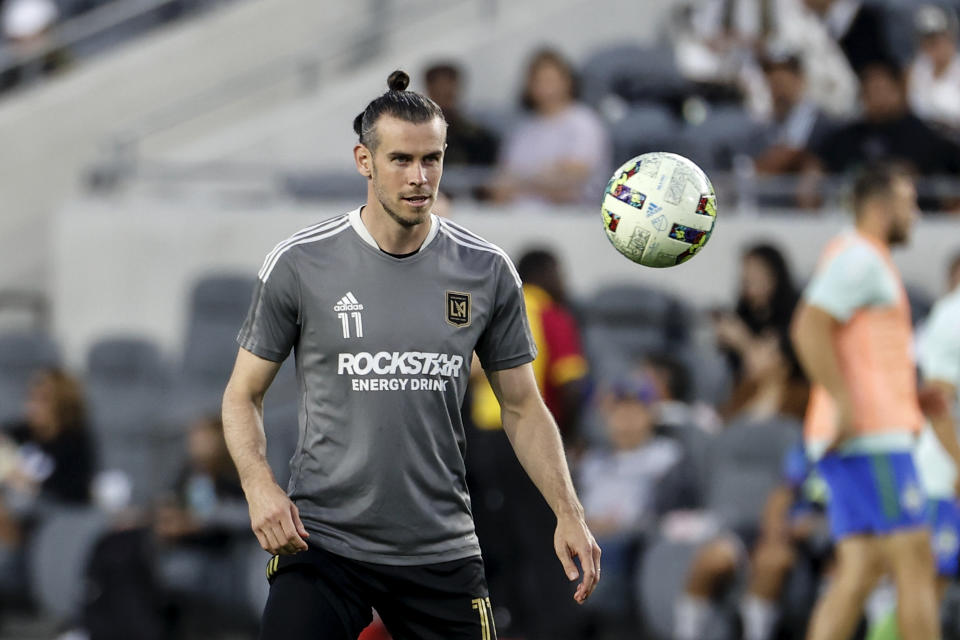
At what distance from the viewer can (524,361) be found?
5129 mm

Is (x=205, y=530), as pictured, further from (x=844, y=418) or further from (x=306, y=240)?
(x=306, y=240)

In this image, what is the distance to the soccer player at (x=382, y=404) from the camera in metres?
4.88

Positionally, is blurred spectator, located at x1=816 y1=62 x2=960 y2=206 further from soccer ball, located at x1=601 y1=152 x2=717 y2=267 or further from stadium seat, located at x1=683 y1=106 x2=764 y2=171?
soccer ball, located at x1=601 y1=152 x2=717 y2=267

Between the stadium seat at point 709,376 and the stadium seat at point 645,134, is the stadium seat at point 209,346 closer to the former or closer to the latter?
the stadium seat at point 645,134

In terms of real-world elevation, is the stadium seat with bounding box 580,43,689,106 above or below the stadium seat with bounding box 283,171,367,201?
above

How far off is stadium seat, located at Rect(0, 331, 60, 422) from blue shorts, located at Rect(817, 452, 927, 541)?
635 cm

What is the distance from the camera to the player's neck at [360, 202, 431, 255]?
499 centimetres

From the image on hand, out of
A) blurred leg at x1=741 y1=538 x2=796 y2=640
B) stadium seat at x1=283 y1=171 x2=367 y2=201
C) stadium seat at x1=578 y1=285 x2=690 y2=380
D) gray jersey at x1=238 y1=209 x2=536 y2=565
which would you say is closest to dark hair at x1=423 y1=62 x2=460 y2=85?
stadium seat at x1=283 y1=171 x2=367 y2=201

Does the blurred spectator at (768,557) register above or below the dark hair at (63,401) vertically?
below

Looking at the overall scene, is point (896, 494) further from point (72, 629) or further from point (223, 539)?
point (72, 629)

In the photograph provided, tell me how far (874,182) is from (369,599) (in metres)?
3.57

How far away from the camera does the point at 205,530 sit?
10.3 metres

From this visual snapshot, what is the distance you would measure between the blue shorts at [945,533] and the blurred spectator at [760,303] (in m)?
1.73

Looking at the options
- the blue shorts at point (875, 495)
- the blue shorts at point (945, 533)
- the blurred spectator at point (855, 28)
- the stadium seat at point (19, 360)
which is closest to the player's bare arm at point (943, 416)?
the blue shorts at point (875, 495)
